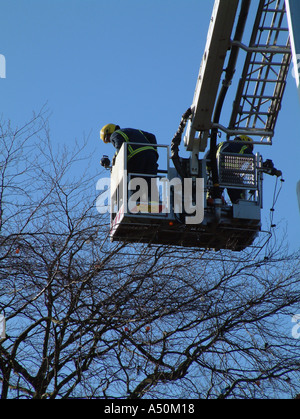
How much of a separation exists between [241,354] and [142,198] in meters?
3.22

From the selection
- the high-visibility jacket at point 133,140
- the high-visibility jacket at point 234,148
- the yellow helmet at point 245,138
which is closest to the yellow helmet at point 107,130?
the high-visibility jacket at point 133,140

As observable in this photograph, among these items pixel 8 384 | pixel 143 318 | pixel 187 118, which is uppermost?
pixel 187 118

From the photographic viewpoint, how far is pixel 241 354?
508 inches

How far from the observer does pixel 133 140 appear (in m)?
12.4

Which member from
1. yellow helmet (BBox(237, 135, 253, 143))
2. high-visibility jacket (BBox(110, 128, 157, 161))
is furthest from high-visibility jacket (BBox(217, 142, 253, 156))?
high-visibility jacket (BBox(110, 128, 157, 161))

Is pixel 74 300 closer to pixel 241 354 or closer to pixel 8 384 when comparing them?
pixel 8 384

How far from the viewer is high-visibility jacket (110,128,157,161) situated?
12.2 metres

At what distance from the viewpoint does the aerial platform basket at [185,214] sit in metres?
12.0

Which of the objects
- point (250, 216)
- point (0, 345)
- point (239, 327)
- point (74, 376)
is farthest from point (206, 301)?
point (0, 345)

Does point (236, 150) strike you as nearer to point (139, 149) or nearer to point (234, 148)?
point (234, 148)

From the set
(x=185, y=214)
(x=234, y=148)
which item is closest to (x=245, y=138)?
(x=234, y=148)

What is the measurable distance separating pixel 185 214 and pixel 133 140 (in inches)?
57.9

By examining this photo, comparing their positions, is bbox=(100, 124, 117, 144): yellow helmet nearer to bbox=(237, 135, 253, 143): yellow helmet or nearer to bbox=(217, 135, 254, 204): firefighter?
bbox=(217, 135, 254, 204): firefighter
